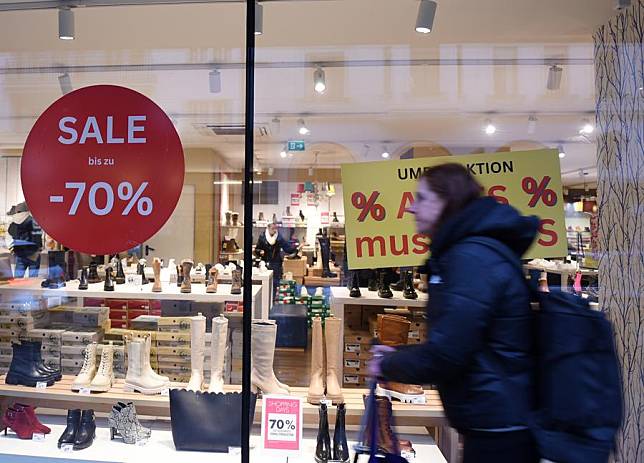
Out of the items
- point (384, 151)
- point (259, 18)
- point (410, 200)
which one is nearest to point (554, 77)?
point (384, 151)

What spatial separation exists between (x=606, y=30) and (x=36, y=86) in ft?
13.4

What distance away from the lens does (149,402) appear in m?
2.93

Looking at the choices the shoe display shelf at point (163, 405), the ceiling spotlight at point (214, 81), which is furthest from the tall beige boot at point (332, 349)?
the ceiling spotlight at point (214, 81)

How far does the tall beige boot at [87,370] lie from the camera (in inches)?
117

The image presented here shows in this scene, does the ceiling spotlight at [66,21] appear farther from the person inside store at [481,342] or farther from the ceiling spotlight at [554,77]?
the ceiling spotlight at [554,77]

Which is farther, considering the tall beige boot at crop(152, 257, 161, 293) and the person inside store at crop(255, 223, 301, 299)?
A: the person inside store at crop(255, 223, 301, 299)

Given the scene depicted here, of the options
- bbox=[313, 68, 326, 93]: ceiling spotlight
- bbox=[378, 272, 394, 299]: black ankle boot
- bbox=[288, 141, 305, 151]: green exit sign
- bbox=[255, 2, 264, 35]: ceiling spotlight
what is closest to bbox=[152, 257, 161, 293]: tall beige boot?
bbox=[378, 272, 394, 299]: black ankle boot

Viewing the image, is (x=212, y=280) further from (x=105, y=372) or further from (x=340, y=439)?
(x=340, y=439)

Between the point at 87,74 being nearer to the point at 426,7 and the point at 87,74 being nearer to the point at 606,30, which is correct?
the point at 426,7

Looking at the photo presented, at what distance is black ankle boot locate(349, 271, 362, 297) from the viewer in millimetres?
3745

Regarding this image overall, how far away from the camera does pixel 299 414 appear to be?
2764 mm

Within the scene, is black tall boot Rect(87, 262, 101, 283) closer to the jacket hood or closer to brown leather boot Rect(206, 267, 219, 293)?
brown leather boot Rect(206, 267, 219, 293)

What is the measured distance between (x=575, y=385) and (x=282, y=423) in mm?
1789

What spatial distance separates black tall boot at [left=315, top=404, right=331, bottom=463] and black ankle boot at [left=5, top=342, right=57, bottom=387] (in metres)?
1.55
